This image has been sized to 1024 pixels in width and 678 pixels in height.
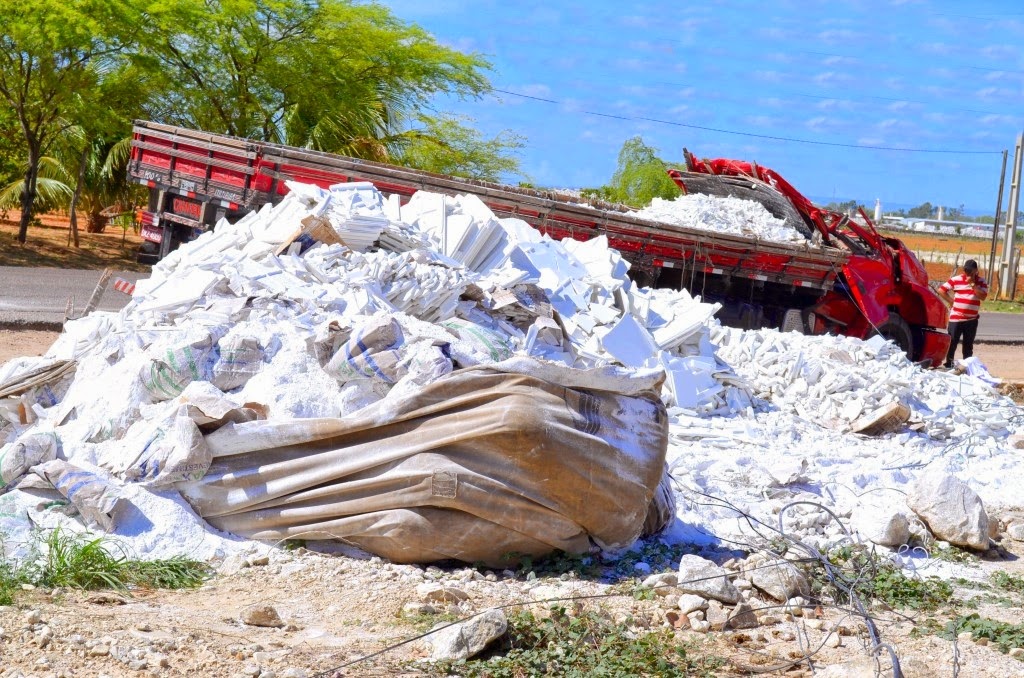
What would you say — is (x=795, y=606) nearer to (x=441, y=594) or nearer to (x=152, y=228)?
(x=441, y=594)

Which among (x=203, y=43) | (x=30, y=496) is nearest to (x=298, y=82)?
(x=203, y=43)

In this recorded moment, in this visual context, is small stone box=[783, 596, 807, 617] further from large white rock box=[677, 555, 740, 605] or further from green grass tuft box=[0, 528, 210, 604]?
green grass tuft box=[0, 528, 210, 604]

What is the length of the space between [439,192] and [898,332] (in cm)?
628

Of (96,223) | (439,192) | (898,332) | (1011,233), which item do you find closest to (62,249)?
(96,223)

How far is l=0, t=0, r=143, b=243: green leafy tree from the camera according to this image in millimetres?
17469

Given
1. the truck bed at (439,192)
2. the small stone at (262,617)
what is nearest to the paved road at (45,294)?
the truck bed at (439,192)

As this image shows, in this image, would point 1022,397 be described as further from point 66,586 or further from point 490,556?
point 66,586

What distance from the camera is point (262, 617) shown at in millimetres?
3965

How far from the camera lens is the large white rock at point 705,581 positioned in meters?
4.56

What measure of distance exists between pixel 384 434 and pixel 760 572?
1.81 meters

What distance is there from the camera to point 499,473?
15.1ft

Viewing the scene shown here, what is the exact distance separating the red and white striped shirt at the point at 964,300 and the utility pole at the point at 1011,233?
17532 mm

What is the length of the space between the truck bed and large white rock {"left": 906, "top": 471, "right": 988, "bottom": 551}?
5175 mm

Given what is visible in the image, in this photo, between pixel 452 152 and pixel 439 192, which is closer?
pixel 439 192
